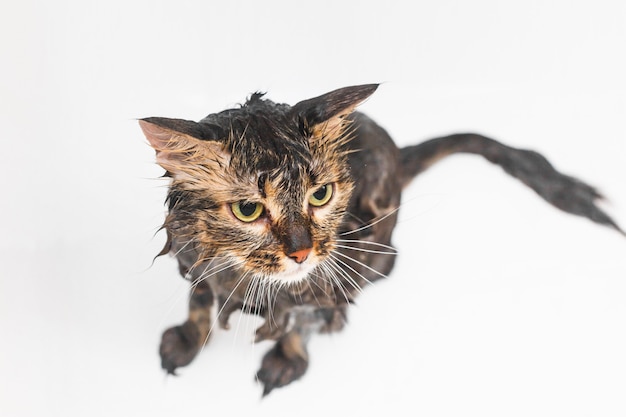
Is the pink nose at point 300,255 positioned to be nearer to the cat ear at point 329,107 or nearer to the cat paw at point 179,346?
the cat ear at point 329,107

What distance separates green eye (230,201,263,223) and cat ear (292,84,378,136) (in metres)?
0.13

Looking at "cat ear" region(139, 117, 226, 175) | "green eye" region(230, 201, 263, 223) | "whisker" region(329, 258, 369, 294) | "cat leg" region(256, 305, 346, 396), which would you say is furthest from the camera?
"cat leg" region(256, 305, 346, 396)

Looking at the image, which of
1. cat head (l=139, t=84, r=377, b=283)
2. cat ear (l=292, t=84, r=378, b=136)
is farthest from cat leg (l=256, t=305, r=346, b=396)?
cat ear (l=292, t=84, r=378, b=136)

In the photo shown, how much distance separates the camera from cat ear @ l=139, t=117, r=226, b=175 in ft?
2.72

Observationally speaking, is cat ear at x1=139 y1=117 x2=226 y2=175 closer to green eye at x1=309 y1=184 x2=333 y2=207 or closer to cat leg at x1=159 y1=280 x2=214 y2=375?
green eye at x1=309 y1=184 x2=333 y2=207

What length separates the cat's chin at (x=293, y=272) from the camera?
3.20 feet

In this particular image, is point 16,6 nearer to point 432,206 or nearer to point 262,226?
point 262,226

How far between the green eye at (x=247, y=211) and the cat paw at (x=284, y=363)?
0.34 metres

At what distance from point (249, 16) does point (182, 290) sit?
2.12 feet

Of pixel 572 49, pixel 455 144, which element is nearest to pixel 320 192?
pixel 455 144

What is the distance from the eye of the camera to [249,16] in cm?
157

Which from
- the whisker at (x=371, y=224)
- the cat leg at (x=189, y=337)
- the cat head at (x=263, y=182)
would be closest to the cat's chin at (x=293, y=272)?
the cat head at (x=263, y=182)

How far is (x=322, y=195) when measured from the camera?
0.99 meters

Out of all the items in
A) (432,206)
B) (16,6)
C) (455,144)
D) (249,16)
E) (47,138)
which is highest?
(16,6)
